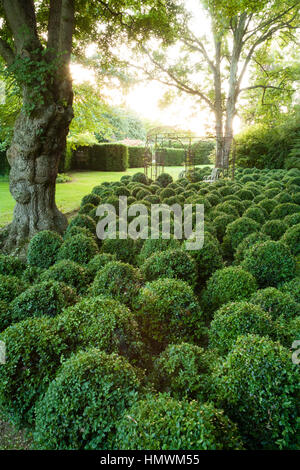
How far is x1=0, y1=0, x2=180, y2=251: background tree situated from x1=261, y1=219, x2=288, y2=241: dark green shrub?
5098 mm

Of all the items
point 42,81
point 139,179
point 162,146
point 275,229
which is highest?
point 162,146

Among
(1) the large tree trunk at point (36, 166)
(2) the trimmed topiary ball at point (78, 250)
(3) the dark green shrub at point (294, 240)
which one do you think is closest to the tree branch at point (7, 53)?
(1) the large tree trunk at point (36, 166)

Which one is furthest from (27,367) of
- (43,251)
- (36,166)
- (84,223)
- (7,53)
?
(7,53)

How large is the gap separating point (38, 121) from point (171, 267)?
15.6 feet

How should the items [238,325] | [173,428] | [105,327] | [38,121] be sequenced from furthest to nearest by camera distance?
1. [38,121]
2. [238,325]
3. [105,327]
4. [173,428]

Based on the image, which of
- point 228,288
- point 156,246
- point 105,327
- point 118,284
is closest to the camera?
point 105,327

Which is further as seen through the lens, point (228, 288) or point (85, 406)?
point (228, 288)

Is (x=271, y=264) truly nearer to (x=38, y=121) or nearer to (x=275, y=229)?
(x=275, y=229)

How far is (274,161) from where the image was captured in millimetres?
24453

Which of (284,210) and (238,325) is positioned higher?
(284,210)

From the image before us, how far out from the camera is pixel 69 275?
4352 millimetres

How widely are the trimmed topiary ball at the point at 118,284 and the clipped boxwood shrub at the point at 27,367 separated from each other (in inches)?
36.8
